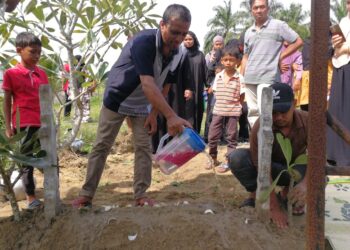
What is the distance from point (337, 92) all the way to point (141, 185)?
2.17 m

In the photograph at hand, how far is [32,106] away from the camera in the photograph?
3062mm

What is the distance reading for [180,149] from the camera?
2521mm

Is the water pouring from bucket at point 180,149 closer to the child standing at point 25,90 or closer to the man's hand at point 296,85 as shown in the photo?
the child standing at point 25,90

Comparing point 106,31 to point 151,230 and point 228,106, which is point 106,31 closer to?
point 228,106

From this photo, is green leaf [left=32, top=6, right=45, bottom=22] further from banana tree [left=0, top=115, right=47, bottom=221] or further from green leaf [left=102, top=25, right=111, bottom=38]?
banana tree [left=0, top=115, right=47, bottom=221]

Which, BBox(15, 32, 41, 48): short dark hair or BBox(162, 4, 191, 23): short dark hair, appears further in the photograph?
BBox(15, 32, 41, 48): short dark hair

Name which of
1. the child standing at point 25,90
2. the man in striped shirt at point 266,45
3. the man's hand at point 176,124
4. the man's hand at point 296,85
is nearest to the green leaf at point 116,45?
the child standing at point 25,90

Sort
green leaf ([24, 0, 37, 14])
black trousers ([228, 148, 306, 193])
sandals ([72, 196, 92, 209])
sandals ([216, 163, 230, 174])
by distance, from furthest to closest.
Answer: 1. sandals ([216, 163, 230, 174])
2. green leaf ([24, 0, 37, 14])
3. sandals ([72, 196, 92, 209])
4. black trousers ([228, 148, 306, 193])

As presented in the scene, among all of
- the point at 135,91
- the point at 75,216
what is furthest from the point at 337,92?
the point at 75,216

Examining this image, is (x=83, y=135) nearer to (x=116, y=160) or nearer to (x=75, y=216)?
(x=116, y=160)

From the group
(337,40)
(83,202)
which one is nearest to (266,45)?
(337,40)

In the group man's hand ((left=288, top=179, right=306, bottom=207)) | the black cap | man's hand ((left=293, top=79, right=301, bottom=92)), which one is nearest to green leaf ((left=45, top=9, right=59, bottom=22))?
the black cap

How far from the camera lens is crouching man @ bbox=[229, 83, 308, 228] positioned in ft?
7.93

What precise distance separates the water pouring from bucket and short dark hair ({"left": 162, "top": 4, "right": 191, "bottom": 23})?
0.65 m
